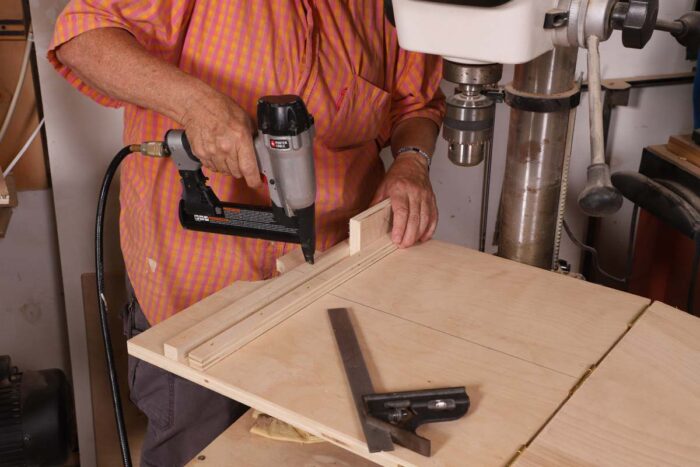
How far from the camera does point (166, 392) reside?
1373 mm

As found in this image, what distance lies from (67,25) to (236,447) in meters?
0.67

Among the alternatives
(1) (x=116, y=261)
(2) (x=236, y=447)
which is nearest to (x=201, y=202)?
(2) (x=236, y=447)

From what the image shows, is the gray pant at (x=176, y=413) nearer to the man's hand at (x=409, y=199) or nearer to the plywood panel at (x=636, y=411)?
the man's hand at (x=409, y=199)

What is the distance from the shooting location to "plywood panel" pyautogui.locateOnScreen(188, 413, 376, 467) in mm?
1124

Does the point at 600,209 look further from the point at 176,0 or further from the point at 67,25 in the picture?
the point at 67,25

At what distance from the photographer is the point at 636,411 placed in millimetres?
884

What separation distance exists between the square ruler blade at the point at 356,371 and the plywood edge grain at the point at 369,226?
0.18 m

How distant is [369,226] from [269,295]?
24 cm

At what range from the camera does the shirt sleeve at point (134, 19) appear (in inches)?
46.1

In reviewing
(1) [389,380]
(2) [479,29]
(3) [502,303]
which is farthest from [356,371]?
(2) [479,29]

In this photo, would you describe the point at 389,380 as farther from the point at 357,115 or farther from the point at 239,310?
the point at 357,115

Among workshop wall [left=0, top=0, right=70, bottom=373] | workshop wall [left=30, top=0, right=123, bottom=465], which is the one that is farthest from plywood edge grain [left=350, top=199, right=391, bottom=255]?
workshop wall [left=0, top=0, right=70, bottom=373]

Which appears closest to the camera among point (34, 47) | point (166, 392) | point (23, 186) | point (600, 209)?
point (600, 209)

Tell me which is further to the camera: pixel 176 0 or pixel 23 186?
pixel 23 186
